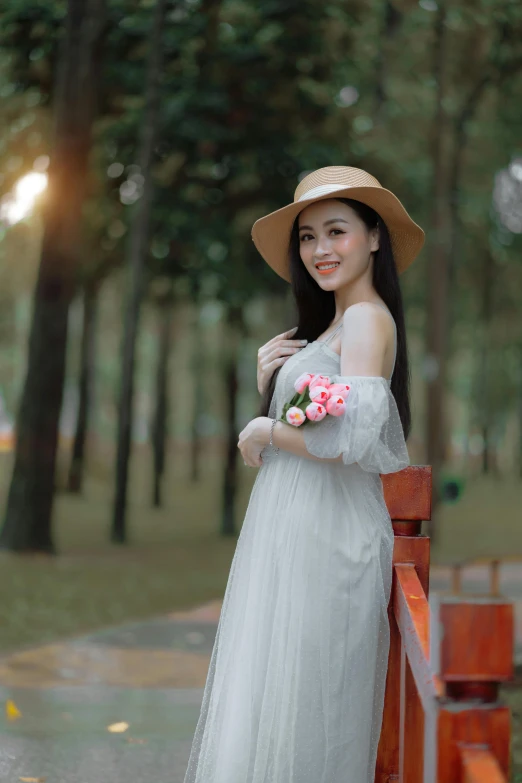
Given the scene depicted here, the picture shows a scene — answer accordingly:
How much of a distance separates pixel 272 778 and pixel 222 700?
31cm

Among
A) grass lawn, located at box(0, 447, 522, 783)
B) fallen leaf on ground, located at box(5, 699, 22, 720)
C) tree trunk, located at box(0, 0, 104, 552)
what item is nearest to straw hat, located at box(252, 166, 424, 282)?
grass lawn, located at box(0, 447, 522, 783)

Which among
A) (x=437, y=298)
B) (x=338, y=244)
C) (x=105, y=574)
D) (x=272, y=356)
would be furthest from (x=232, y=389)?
(x=338, y=244)

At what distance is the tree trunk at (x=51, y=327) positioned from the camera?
13969 mm

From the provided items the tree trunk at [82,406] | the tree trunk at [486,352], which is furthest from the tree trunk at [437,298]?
the tree trunk at [486,352]

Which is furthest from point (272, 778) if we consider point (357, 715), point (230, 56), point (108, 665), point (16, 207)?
point (16, 207)

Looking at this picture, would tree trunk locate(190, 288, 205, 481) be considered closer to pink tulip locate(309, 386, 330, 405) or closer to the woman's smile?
the woman's smile

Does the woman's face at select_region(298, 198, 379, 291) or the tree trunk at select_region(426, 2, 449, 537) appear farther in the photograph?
the tree trunk at select_region(426, 2, 449, 537)

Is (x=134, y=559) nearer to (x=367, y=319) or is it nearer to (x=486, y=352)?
(x=367, y=319)

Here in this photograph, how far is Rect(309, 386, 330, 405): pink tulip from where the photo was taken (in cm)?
325

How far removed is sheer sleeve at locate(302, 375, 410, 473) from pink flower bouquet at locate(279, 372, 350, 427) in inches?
1.2

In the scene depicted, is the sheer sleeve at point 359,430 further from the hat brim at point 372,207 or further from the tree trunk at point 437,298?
the tree trunk at point 437,298

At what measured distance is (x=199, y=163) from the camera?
17344mm

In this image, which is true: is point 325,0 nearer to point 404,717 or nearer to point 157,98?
point 157,98

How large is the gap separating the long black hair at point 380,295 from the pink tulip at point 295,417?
0.36 m
